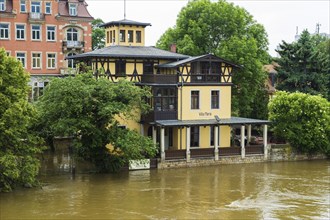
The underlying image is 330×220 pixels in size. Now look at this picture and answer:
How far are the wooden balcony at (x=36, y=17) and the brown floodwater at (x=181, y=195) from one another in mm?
20701

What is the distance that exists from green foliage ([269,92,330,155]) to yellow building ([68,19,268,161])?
187cm

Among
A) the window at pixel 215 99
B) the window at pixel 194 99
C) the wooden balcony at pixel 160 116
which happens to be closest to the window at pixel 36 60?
the wooden balcony at pixel 160 116

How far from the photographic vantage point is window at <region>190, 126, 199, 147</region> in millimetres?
40156

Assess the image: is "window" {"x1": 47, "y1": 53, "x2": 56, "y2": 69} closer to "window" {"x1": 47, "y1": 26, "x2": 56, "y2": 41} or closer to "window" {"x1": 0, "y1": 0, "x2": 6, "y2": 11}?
"window" {"x1": 47, "y1": 26, "x2": 56, "y2": 41}

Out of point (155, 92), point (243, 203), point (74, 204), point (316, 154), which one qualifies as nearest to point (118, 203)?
point (74, 204)

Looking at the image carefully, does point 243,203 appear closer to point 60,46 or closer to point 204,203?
point 204,203

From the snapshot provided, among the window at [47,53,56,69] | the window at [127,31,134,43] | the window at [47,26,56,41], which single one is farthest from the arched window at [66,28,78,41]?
the window at [127,31,134,43]

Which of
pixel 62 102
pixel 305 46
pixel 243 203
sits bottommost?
pixel 243 203

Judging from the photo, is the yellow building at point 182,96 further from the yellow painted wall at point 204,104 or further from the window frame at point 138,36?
the window frame at point 138,36

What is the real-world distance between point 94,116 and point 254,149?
12.8 m

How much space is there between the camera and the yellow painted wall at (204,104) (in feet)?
130

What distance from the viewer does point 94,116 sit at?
33469 mm

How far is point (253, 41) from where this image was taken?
47125 millimetres

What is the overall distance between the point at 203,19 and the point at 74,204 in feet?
89.6
